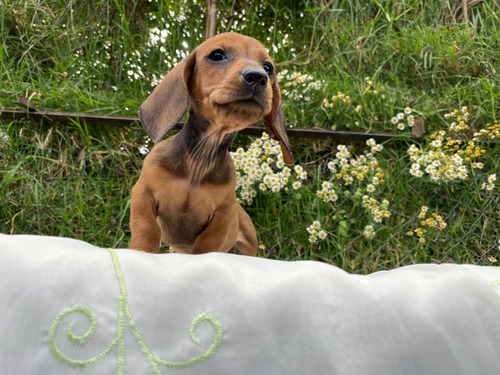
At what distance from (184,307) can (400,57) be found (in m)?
2.68

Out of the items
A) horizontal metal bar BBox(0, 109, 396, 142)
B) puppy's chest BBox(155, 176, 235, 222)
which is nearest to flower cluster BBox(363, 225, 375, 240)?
horizontal metal bar BBox(0, 109, 396, 142)

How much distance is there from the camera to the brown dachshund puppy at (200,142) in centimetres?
151

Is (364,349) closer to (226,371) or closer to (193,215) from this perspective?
(226,371)

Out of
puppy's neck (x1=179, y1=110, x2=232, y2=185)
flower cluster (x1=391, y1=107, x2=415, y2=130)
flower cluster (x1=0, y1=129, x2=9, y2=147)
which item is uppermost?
puppy's neck (x1=179, y1=110, x2=232, y2=185)

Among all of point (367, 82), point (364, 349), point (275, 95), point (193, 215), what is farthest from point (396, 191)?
point (364, 349)

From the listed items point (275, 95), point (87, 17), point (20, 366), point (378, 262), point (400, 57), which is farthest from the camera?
point (87, 17)

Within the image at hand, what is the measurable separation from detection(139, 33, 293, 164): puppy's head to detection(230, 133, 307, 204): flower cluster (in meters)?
0.85

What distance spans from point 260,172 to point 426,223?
2.48 ft

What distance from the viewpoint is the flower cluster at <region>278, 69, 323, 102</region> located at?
2.94 m

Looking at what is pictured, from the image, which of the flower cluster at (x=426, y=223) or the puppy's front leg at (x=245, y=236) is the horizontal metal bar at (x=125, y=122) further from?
the puppy's front leg at (x=245, y=236)

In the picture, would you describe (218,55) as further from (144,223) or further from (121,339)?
(121,339)

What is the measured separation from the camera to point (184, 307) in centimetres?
91

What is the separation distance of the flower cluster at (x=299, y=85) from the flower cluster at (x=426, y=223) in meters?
0.84

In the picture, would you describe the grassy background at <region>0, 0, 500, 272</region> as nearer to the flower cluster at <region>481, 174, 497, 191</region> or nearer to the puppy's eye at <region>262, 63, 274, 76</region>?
the flower cluster at <region>481, 174, 497, 191</region>
